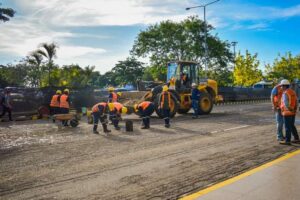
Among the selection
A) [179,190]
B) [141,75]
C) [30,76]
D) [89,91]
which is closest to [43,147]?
[179,190]

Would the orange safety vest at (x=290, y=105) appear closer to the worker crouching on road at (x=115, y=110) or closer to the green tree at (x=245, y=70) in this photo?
the worker crouching on road at (x=115, y=110)

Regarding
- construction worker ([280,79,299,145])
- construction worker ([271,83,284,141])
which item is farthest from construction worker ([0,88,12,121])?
construction worker ([280,79,299,145])

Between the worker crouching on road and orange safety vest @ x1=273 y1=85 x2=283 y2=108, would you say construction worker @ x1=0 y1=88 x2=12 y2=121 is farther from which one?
orange safety vest @ x1=273 y1=85 x2=283 y2=108

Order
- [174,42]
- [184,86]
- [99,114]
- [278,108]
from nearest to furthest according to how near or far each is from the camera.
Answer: [278,108]
[99,114]
[184,86]
[174,42]

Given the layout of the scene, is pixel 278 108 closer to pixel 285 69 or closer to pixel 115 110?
pixel 115 110

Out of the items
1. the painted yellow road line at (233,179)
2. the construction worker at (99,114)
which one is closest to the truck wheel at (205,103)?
the construction worker at (99,114)

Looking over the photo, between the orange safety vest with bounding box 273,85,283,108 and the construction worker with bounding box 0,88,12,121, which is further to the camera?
the construction worker with bounding box 0,88,12,121

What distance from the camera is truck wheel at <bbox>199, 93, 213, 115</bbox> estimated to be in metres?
18.7

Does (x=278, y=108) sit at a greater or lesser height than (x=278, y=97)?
lesser

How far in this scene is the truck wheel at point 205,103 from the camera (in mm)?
18688

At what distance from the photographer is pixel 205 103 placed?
62.6 feet

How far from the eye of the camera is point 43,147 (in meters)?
9.64

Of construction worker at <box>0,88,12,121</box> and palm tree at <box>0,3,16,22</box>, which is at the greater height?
palm tree at <box>0,3,16,22</box>

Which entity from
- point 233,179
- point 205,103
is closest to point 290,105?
point 233,179
